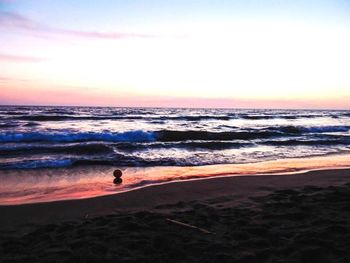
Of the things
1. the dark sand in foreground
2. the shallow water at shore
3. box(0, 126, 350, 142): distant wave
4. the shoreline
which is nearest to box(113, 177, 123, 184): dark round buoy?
the shallow water at shore

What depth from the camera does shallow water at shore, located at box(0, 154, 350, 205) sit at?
6652mm

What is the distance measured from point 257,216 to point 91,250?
233 centimetres

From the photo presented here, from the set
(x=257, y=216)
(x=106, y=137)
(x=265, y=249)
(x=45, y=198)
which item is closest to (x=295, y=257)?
(x=265, y=249)

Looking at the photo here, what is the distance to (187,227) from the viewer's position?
14.8 feet

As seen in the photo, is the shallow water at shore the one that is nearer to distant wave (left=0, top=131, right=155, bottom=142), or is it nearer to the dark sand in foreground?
the dark sand in foreground

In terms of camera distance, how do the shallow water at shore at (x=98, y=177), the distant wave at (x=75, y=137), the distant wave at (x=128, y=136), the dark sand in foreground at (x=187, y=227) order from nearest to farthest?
1. the dark sand in foreground at (x=187, y=227)
2. the shallow water at shore at (x=98, y=177)
3. the distant wave at (x=75, y=137)
4. the distant wave at (x=128, y=136)

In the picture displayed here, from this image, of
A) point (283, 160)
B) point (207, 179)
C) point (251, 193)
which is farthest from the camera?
point (283, 160)

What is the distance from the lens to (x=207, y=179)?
26.9 feet

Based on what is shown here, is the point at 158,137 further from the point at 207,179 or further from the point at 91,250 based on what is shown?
the point at 91,250

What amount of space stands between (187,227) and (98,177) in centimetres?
433

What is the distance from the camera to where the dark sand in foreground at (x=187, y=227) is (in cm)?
367

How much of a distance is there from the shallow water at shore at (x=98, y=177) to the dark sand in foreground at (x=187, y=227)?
0.63m

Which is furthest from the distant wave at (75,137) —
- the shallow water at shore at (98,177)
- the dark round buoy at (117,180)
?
the dark round buoy at (117,180)

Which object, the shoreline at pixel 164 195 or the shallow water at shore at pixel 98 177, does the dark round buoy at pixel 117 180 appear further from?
the shoreline at pixel 164 195
